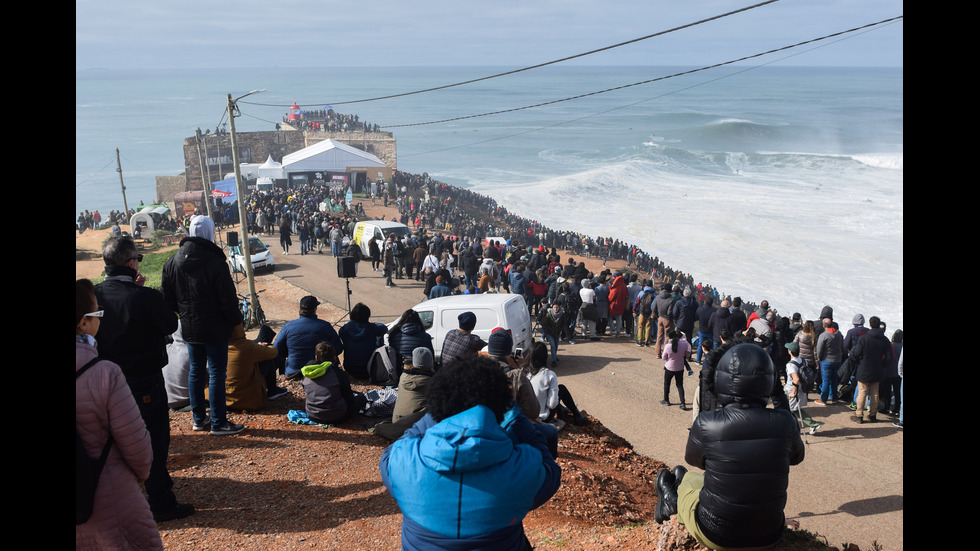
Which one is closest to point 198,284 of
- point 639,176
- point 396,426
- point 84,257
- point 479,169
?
point 396,426

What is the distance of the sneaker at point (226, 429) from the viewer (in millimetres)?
7016

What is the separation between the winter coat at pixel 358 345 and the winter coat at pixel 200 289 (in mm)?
3317

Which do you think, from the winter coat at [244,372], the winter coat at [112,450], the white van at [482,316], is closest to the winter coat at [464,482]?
the winter coat at [112,450]

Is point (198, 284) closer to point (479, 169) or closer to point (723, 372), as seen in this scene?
point (723, 372)

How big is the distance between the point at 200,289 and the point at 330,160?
38.9 metres

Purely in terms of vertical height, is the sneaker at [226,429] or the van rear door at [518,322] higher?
the van rear door at [518,322]

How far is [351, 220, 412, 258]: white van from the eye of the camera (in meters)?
24.5

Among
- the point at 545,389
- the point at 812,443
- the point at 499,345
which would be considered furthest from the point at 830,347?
the point at 499,345

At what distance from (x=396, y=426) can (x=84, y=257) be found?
94.7ft

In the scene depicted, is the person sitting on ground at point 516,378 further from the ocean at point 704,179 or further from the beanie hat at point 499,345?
the ocean at point 704,179

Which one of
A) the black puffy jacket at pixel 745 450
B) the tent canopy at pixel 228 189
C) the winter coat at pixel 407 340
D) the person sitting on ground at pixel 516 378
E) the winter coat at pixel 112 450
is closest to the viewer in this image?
the winter coat at pixel 112 450

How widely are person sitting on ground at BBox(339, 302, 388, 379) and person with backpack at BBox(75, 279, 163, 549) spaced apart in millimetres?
6024

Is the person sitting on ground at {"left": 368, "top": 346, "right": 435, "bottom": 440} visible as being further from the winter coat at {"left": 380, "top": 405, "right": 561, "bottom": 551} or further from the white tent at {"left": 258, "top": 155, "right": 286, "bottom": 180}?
the white tent at {"left": 258, "top": 155, "right": 286, "bottom": 180}

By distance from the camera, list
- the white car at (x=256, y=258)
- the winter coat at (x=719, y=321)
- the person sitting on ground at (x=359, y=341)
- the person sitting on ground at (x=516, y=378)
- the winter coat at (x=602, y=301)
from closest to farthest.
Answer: the person sitting on ground at (x=516, y=378) < the person sitting on ground at (x=359, y=341) < the winter coat at (x=719, y=321) < the winter coat at (x=602, y=301) < the white car at (x=256, y=258)
